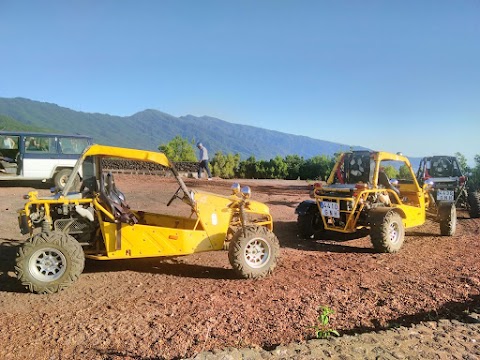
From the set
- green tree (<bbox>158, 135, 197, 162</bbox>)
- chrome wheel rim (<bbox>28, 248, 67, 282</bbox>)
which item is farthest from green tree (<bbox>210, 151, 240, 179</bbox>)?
chrome wheel rim (<bbox>28, 248, 67, 282</bbox>)

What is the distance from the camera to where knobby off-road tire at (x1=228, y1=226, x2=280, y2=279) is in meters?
5.55

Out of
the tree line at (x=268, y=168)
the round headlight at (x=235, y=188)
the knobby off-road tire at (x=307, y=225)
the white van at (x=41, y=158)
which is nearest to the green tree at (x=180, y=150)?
the tree line at (x=268, y=168)

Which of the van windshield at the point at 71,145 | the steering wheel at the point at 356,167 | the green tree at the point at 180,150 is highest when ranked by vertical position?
the green tree at the point at 180,150

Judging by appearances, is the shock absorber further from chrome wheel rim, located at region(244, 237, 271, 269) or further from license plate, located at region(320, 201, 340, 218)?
license plate, located at region(320, 201, 340, 218)

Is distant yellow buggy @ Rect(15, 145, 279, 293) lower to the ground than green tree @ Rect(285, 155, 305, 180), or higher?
lower

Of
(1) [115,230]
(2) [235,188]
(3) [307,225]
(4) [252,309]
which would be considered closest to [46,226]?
(1) [115,230]

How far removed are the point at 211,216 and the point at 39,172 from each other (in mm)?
11129

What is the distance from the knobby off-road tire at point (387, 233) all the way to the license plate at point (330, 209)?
81 cm

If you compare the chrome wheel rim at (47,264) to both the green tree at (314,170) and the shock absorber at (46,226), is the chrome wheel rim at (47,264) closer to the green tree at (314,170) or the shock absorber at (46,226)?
the shock absorber at (46,226)

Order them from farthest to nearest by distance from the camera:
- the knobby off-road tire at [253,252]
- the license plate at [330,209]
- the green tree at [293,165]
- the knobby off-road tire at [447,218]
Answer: the green tree at [293,165], the knobby off-road tire at [447,218], the license plate at [330,209], the knobby off-road tire at [253,252]

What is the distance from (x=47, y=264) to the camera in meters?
5.16

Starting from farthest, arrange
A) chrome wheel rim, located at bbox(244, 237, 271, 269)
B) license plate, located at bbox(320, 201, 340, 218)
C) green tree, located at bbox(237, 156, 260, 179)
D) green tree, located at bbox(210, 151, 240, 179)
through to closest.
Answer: green tree, located at bbox(237, 156, 260, 179), green tree, located at bbox(210, 151, 240, 179), license plate, located at bbox(320, 201, 340, 218), chrome wheel rim, located at bbox(244, 237, 271, 269)

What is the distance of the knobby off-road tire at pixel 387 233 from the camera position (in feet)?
23.1

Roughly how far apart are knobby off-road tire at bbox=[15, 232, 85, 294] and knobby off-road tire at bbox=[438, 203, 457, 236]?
757cm
